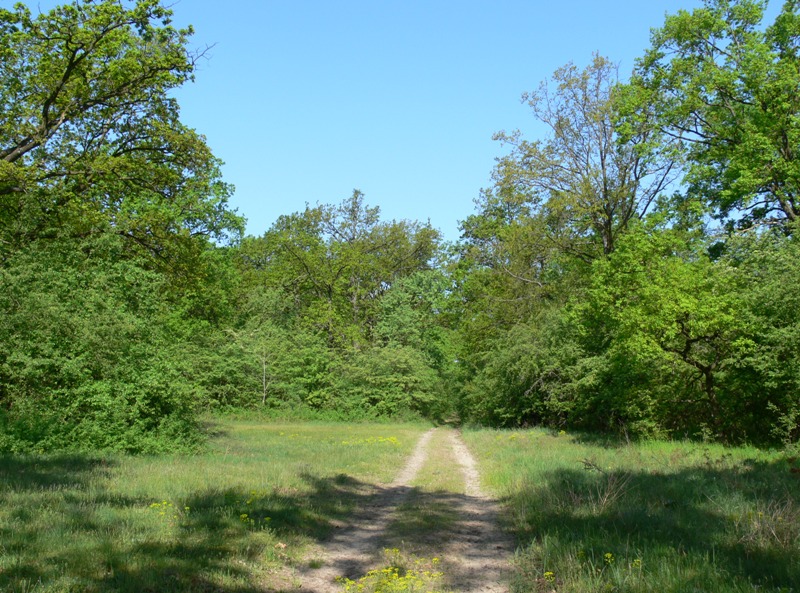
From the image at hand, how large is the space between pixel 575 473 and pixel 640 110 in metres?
20.0

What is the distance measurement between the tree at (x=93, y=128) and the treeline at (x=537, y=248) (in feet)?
0.24

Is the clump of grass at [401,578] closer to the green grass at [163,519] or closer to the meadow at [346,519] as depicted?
the meadow at [346,519]

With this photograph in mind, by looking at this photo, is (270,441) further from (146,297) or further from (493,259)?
(493,259)

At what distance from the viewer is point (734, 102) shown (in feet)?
82.9

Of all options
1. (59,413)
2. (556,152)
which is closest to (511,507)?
(59,413)

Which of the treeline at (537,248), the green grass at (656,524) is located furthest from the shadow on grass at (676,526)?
the treeline at (537,248)

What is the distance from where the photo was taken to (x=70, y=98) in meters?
17.8

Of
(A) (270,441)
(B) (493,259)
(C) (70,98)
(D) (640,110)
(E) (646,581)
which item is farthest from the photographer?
(B) (493,259)

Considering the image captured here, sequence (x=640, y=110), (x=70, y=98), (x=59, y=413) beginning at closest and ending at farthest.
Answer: (x=59, y=413), (x=70, y=98), (x=640, y=110)

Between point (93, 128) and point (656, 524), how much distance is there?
69.0ft

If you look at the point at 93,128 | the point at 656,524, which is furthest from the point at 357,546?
the point at 93,128

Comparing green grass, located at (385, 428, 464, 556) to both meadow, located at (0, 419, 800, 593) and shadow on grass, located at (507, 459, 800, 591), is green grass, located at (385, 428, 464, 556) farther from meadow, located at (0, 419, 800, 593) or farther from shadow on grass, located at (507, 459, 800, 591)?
shadow on grass, located at (507, 459, 800, 591)

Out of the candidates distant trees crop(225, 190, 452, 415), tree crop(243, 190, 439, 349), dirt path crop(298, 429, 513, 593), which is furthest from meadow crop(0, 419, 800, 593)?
tree crop(243, 190, 439, 349)

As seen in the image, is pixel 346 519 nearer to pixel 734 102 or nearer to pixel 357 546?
pixel 357 546
